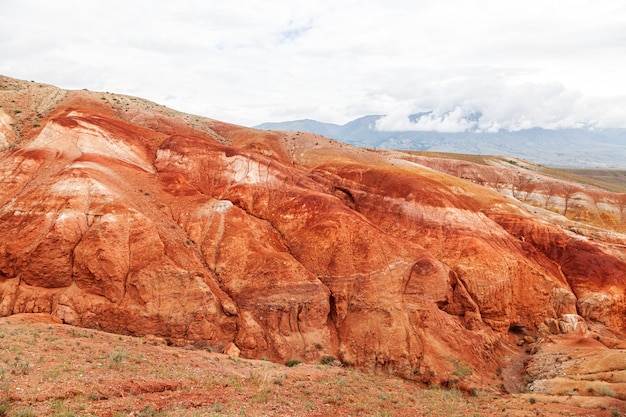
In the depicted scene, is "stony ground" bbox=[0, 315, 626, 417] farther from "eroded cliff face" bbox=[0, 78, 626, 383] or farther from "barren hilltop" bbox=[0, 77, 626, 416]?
"eroded cliff face" bbox=[0, 78, 626, 383]

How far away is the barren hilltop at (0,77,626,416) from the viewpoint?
89.4ft

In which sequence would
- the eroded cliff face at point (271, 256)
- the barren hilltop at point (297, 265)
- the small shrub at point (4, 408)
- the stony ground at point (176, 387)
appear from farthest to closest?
the eroded cliff face at point (271, 256) < the barren hilltop at point (297, 265) < the stony ground at point (176, 387) < the small shrub at point (4, 408)

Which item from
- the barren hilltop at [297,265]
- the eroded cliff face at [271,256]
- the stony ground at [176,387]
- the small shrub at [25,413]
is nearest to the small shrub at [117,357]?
the stony ground at [176,387]

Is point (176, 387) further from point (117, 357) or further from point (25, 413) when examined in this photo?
point (25, 413)

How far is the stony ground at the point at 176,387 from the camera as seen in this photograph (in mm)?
12657

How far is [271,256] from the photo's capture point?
32812mm

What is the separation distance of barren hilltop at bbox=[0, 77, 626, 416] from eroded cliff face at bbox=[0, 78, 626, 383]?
14 cm

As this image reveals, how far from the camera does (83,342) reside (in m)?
19.2

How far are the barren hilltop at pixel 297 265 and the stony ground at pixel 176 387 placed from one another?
1125 mm

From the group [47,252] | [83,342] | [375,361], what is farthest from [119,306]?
[375,361]

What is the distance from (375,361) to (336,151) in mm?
33626

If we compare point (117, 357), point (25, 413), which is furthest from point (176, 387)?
point (25, 413)

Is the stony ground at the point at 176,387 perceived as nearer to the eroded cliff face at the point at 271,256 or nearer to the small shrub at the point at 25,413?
the small shrub at the point at 25,413

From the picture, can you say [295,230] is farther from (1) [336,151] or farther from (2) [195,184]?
(1) [336,151]
